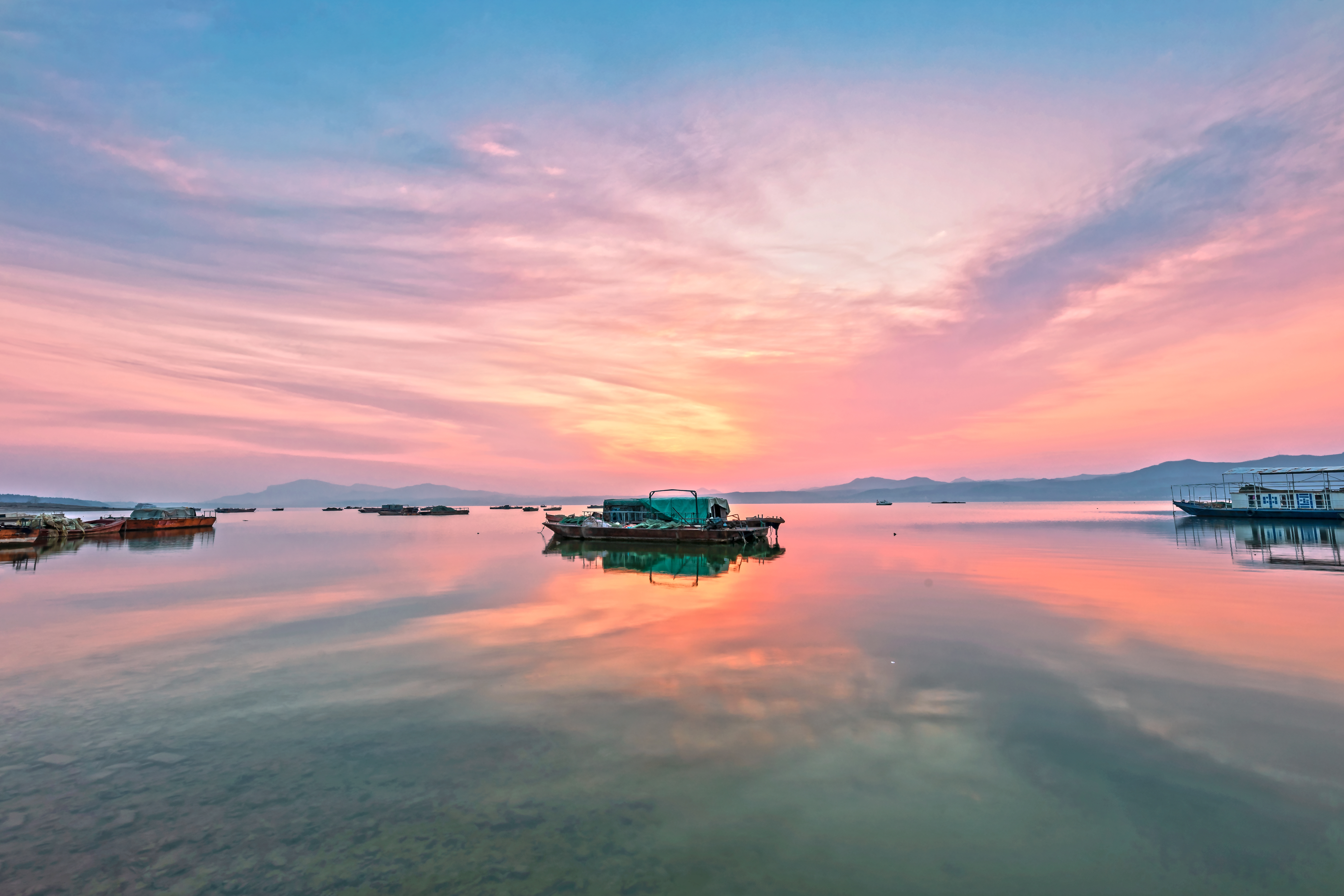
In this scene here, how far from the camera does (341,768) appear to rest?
8.93 meters

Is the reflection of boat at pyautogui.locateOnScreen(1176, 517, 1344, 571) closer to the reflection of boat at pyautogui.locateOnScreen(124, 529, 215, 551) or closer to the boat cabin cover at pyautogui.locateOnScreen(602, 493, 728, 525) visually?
the boat cabin cover at pyautogui.locateOnScreen(602, 493, 728, 525)

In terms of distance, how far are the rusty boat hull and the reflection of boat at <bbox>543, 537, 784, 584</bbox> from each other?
1.65ft

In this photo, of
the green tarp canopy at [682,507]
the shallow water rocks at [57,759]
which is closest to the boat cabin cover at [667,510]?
the green tarp canopy at [682,507]

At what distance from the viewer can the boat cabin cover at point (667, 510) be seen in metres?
56.8

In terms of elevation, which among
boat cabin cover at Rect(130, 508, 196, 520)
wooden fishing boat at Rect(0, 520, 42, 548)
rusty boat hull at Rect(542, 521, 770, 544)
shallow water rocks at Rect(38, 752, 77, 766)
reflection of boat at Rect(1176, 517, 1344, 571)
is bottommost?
reflection of boat at Rect(1176, 517, 1344, 571)

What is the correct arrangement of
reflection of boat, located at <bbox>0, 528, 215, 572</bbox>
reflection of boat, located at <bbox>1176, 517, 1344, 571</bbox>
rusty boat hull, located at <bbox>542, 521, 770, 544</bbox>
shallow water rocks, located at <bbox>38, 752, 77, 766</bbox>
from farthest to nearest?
rusty boat hull, located at <bbox>542, 521, 770, 544</bbox> < reflection of boat, located at <bbox>0, 528, 215, 572</bbox> < reflection of boat, located at <bbox>1176, 517, 1344, 571</bbox> < shallow water rocks, located at <bbox>38, 752, 77, 766</bbox>

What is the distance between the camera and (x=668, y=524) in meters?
55.8

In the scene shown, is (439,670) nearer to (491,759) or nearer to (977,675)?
(491,759)

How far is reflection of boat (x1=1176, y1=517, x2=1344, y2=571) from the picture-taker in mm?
35125

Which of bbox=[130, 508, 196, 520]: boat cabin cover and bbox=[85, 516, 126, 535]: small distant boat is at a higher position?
bbox=[130, 508, 196, 520]: boat cabin cover

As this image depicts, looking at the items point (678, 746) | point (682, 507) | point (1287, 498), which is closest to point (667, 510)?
point (682, 507)

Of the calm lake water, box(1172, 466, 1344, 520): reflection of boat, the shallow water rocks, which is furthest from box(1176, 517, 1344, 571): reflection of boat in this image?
the shallow water rocks

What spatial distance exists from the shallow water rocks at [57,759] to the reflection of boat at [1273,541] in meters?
49.2

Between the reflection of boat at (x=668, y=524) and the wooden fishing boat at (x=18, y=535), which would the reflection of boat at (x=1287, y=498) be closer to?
the reflection of boat at (x=668, y=524)
